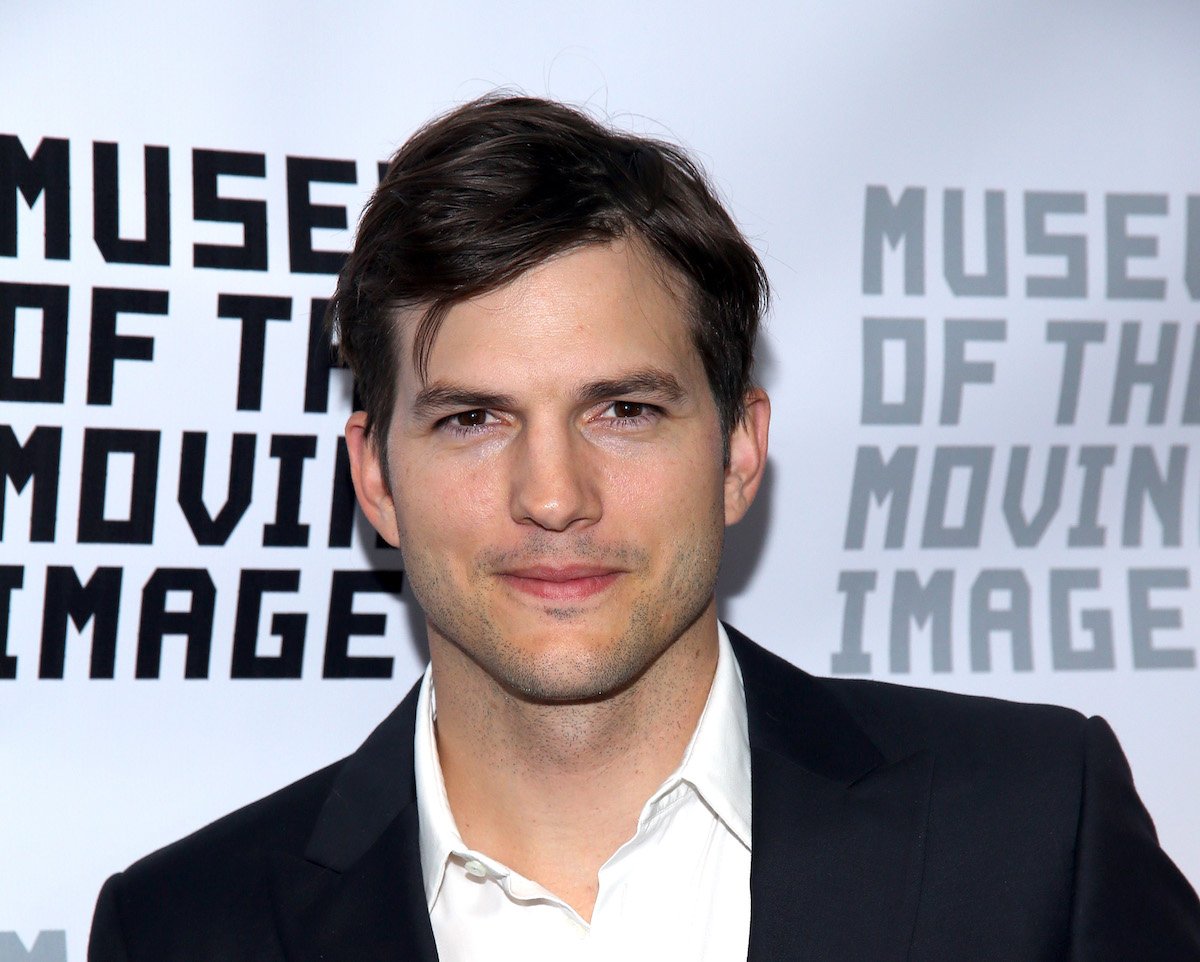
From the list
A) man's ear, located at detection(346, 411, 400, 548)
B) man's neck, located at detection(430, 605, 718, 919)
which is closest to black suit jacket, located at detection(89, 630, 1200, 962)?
man's neck, located at detection(430, 605, 718, 919)

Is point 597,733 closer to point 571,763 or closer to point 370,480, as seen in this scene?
point 571,763

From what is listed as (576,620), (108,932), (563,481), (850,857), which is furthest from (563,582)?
(108,932)

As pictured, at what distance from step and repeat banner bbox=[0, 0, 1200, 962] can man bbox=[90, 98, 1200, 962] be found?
0.46m

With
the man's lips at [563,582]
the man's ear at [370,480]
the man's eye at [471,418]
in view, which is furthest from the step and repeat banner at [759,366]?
the man's lips at [563,582]

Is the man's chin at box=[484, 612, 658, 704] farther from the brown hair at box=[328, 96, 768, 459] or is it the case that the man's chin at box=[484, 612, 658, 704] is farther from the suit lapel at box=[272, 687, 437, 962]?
the brown hair at box=[328, 96, 768, 459]

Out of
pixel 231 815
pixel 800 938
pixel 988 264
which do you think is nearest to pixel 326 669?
pixel 231 815

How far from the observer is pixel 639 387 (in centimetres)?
213

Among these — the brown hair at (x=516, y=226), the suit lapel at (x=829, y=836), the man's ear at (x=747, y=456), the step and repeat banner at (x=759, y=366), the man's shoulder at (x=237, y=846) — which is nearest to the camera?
the suit lapel at (x=829, y=836)

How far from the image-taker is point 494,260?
2.13 metres

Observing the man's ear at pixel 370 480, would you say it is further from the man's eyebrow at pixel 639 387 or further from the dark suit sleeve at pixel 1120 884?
the dark suit sleeve at pixel 1120 884

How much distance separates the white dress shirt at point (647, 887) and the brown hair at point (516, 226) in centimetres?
62

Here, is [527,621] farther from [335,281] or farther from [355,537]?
[335,281]

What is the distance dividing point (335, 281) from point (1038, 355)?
1.59 meters

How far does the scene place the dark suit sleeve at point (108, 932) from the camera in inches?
87.7
